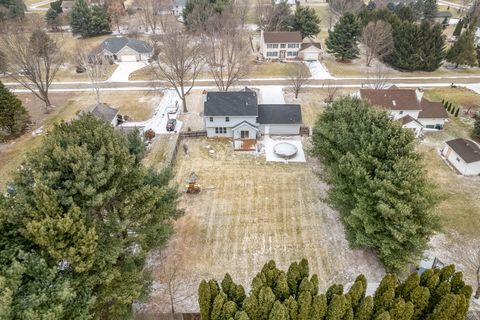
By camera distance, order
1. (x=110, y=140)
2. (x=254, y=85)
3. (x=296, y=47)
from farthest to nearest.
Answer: (x=296, y=47)
(x=254, y=85)
(x=110, y=140)

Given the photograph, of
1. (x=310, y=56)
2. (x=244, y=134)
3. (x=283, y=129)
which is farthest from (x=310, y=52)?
(x=244, y=134)

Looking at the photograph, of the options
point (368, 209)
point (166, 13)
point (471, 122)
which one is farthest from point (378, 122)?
point (166, 13)

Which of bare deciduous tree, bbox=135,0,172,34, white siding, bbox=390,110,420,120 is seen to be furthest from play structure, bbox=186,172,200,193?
bare deciduous tree, bbox=135,0,172,34

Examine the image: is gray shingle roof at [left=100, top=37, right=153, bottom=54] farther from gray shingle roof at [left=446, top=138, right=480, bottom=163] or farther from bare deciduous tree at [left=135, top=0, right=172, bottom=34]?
gray shingle roof at [left=446, top=138, right=480, bottom=163]

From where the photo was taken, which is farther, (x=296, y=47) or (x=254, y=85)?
(x=296, y=47)

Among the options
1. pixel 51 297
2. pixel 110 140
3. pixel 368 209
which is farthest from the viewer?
pixel 368 209

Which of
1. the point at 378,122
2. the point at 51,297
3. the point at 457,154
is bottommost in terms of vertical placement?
the point at 457,154

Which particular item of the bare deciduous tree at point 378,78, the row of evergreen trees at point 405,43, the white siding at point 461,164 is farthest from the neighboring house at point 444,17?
the white siding at point 461,164

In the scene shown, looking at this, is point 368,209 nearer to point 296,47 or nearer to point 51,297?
point 51,297
